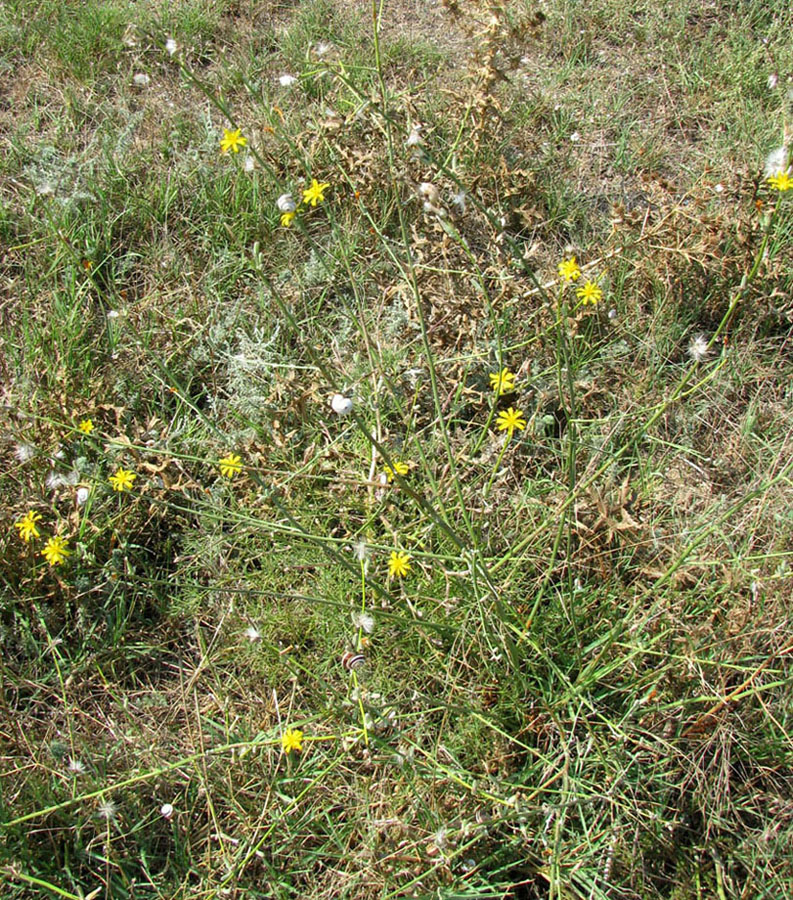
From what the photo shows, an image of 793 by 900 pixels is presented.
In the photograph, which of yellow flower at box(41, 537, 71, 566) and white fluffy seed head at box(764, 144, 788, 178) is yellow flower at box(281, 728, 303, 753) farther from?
white fluffy seed head at box(764, 144, 788, 178)

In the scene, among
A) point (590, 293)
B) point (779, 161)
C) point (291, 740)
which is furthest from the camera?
point (590, 293)

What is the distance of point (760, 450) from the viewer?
2.34 meters

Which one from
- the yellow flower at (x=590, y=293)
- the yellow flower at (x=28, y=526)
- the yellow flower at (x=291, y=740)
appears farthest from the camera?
the yellow flower at (x=590, y=293)

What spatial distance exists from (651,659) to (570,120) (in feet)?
6.49

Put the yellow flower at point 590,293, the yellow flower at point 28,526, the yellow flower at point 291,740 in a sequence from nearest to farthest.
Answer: the yellow flower at point 291,740
the yellow flower at point 28,526
the yellow flower at point 590,293

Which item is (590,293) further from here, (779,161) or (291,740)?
(291,740)

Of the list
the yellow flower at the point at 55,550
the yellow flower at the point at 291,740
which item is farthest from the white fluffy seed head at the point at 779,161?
the yellow flower at the point at 55,550

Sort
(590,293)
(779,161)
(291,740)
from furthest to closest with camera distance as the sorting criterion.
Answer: (590,293)
(779,161)
(291,740)

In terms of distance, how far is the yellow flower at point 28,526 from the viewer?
201cm

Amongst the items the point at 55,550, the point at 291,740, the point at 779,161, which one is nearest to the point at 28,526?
the point at 55,550

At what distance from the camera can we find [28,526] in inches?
79.0

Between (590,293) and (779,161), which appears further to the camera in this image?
(590,293)

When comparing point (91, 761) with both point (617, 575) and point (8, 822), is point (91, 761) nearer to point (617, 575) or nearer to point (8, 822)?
point (8, 822)

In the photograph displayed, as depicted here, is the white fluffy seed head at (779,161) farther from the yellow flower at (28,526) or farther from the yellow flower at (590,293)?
the yellow flower at (28,526)
